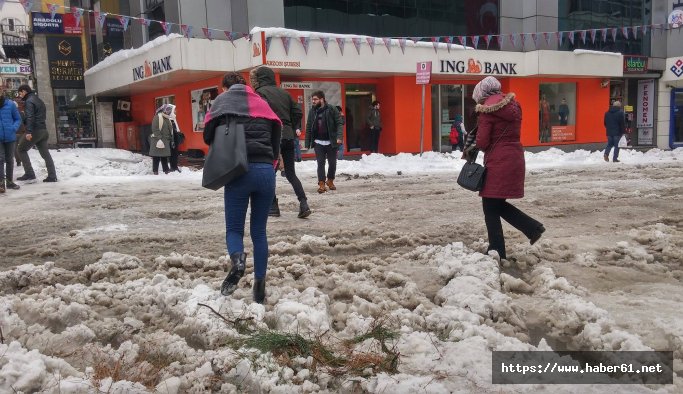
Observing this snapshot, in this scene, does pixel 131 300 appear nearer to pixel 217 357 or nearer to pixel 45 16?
pixel 217 357

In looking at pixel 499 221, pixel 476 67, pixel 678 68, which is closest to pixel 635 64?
pixel 678 68

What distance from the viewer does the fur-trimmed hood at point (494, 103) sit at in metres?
4.88

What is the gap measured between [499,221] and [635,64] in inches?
952

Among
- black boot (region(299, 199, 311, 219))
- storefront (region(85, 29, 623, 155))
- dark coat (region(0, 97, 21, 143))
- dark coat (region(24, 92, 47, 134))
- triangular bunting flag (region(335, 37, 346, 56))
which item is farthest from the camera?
triangular bunting flag (region(335, 37, 346, 56))

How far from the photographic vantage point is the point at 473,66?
2086cm

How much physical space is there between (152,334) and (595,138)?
25.0m

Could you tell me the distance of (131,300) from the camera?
414cm

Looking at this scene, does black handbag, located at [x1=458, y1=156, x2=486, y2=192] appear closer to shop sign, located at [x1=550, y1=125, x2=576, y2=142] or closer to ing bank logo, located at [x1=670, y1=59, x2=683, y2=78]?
shop sign, located at [x1=550, y1=125, x2=576, y2=142]

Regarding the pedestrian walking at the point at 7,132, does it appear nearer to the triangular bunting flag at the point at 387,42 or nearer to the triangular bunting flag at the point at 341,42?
the triangular bunting flag at the point at 341,42

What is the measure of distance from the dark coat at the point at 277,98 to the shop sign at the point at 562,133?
1935 cm

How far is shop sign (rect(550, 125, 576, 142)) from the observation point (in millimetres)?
24156

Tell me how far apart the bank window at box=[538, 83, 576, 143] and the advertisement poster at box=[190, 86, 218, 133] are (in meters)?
13.7

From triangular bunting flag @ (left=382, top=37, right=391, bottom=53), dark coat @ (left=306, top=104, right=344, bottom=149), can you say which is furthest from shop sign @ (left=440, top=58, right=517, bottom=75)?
dark coat @ (left=306, top=104, right=344, bottom=149)

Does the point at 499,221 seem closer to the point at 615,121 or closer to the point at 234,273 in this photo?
the point at 234,273
